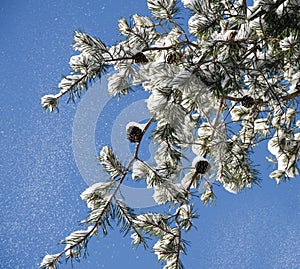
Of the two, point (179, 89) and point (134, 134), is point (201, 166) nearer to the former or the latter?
point (134, 134)

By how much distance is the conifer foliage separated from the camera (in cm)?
60

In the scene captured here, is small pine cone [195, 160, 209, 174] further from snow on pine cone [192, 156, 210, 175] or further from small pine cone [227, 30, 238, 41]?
small pine cone [227, 30, 238, 41]

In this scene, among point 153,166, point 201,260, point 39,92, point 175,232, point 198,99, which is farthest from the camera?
point 39,92

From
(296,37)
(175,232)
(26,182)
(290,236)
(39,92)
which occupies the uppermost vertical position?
(39,92)

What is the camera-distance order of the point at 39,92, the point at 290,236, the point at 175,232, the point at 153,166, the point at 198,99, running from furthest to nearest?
1. the point at 39,92
2. the point at 290,236
3. the point at 175,232
4. the point at 153,166
5. the point at 198,99

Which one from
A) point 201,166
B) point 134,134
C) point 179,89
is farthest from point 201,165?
point 179,89

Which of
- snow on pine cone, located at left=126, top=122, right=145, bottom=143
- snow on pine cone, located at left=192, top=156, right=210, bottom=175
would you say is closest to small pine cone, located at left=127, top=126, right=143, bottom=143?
snow on pine cone, located at left=126, top=122, right=145, bottom=143

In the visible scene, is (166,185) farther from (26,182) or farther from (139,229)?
(26,182)

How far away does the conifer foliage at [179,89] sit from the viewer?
60 cm

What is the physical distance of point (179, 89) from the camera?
0.54m

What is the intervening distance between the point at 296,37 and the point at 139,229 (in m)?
0.37

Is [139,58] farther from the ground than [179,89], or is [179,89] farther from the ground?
[139,58]

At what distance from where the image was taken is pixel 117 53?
68 cm

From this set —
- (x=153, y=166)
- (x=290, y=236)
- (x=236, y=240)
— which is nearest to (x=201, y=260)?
(x=236, y=240)
